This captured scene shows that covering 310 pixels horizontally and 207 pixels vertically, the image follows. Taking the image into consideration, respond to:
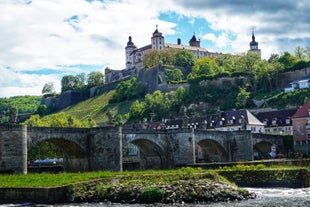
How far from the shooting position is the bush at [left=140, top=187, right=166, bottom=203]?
3141cm

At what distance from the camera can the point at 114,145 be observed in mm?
51062

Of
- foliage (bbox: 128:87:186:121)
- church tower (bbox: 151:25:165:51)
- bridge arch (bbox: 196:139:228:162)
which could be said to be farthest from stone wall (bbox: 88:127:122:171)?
church tower (bbox: 151:25:165:51)

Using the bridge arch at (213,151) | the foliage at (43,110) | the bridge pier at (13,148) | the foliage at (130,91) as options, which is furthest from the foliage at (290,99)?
the foliage at (43,110)

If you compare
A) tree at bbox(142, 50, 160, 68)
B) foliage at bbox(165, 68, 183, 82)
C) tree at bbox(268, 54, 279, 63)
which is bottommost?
foliage at bbox(165, 68, 183, 82)

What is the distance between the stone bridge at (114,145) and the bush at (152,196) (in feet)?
51.9

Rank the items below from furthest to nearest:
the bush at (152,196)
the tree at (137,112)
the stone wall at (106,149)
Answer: the tree at (137,112) → the stone wall at (106,149) → the bush at (152,196)

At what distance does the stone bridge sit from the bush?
51.9 ft

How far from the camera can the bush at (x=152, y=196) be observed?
31.4m

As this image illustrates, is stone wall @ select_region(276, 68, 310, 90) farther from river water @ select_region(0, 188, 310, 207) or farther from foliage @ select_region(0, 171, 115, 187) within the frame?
foliage @ select_region(0, 171, 115, 187)

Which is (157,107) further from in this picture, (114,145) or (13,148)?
(13,148)

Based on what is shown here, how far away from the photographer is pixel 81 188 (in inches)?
1312

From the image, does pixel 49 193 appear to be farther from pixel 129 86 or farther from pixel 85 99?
pixel 85 99

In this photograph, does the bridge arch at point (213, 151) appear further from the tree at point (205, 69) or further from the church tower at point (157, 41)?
the church tower at point (157, 41)

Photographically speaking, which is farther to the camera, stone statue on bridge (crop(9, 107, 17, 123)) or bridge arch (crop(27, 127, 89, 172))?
bridge arch (crop(27, 127, 89, 172))
